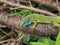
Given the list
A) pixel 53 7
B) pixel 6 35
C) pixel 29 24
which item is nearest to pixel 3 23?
pixel 6 35

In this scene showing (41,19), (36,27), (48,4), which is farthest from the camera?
(48,4)

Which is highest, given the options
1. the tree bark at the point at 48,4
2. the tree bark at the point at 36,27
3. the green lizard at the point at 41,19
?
the tree bark at the point at 48,4

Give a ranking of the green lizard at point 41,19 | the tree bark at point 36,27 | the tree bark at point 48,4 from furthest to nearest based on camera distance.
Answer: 1. the tree bark at point 48,4
2. the green lizard at point 41,19
3. the tree bark at point 36,27

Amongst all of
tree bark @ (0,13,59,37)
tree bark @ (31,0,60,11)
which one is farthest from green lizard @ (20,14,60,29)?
tree bark @ (31,0,60,11)

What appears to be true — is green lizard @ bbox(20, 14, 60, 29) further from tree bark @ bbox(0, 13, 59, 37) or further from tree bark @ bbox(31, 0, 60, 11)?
tree bark @ bbox(31, 0, 60, 11)

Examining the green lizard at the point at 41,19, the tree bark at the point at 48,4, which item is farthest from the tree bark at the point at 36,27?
the tree bark at the point at 48,4

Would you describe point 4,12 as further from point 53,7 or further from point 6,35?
point 53,7

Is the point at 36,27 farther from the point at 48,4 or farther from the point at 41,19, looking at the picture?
the point at 48,4

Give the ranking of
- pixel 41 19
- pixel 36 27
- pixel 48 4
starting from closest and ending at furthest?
1. pixel 36 27
2. pixel 41 19
3. pixel 48 4

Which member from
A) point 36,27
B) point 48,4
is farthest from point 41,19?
point 48,4

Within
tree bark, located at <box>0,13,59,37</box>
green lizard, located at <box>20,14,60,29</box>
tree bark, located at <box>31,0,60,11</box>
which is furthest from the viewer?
tree bark, located at <box>31,0,60,11</box>

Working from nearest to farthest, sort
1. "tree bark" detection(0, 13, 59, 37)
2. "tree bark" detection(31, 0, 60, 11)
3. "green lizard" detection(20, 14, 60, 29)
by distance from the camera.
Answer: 1. "tree bark" detection(0, 13, 59, 37)
2. "green lizard" detection(20, 14, 60, 29)
3. "tree bark" detection(31, 0, 60, 11)

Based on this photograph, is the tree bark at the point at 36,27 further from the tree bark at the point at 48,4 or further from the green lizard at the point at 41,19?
the tree bark at the point at 48,4
